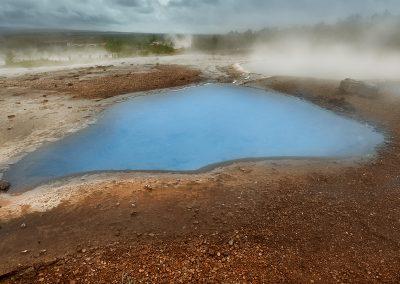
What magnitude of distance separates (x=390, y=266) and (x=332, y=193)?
2.58 metres

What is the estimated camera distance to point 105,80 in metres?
21.7

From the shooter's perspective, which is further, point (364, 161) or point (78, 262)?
point (364, 161)

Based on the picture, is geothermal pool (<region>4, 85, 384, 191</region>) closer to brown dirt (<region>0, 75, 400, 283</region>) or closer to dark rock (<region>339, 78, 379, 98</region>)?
brown dirt (<region>0, 75, 400, 283</region>)

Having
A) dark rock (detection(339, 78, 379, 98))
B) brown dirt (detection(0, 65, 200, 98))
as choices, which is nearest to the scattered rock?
brown dirt (detection(0, 65, 200, 98))

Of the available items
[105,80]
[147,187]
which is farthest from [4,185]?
[105,80]

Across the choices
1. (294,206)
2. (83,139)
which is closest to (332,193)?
(294,206)

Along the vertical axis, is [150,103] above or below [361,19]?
below

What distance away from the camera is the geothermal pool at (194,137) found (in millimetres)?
11055

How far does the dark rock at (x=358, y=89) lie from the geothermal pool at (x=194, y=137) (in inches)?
98.0

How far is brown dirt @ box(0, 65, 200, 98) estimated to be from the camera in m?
19.4

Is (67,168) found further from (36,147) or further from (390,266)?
(390,266)

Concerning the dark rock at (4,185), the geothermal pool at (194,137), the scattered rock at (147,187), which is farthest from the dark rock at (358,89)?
the dark rock at (4,185)

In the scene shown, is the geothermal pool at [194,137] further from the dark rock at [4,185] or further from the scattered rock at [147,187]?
the scattered rock at [147,187]

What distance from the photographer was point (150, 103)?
1812cm
